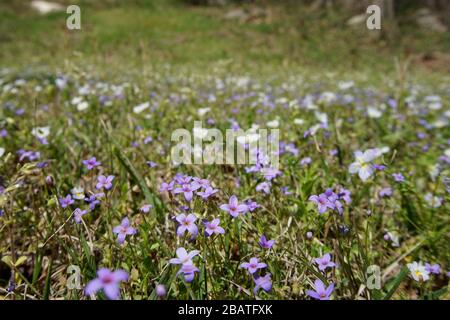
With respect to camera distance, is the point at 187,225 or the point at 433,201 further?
the point at 433,201

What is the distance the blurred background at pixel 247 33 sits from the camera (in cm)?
1517

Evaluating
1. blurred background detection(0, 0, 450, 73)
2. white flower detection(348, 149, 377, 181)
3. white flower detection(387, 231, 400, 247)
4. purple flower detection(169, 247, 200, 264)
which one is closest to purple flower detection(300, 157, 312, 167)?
white flower detection(348, 149, 377, 181)

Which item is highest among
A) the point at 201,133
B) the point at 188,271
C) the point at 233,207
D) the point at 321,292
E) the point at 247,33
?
the point at 247,33

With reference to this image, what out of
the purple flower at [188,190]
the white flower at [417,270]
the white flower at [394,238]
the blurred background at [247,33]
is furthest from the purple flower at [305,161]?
the blurred background at [247,33]

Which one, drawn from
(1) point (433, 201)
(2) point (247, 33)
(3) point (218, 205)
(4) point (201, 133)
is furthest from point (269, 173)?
(2) point (247, 33)

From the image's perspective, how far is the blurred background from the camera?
49.8 ft

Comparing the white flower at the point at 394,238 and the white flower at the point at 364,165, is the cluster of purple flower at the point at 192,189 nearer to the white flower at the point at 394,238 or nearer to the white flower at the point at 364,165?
the white flower at the point at 364,165

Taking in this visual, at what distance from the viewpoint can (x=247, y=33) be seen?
1945cm

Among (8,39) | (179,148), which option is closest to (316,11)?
(8,39)

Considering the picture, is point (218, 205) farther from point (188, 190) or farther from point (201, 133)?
point (201, 133)

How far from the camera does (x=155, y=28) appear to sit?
66.7 feet

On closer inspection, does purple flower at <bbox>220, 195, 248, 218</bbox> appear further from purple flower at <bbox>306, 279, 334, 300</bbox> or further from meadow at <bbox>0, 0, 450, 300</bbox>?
purple flower at <bbox>306, 279, 334, 300</bbox>
